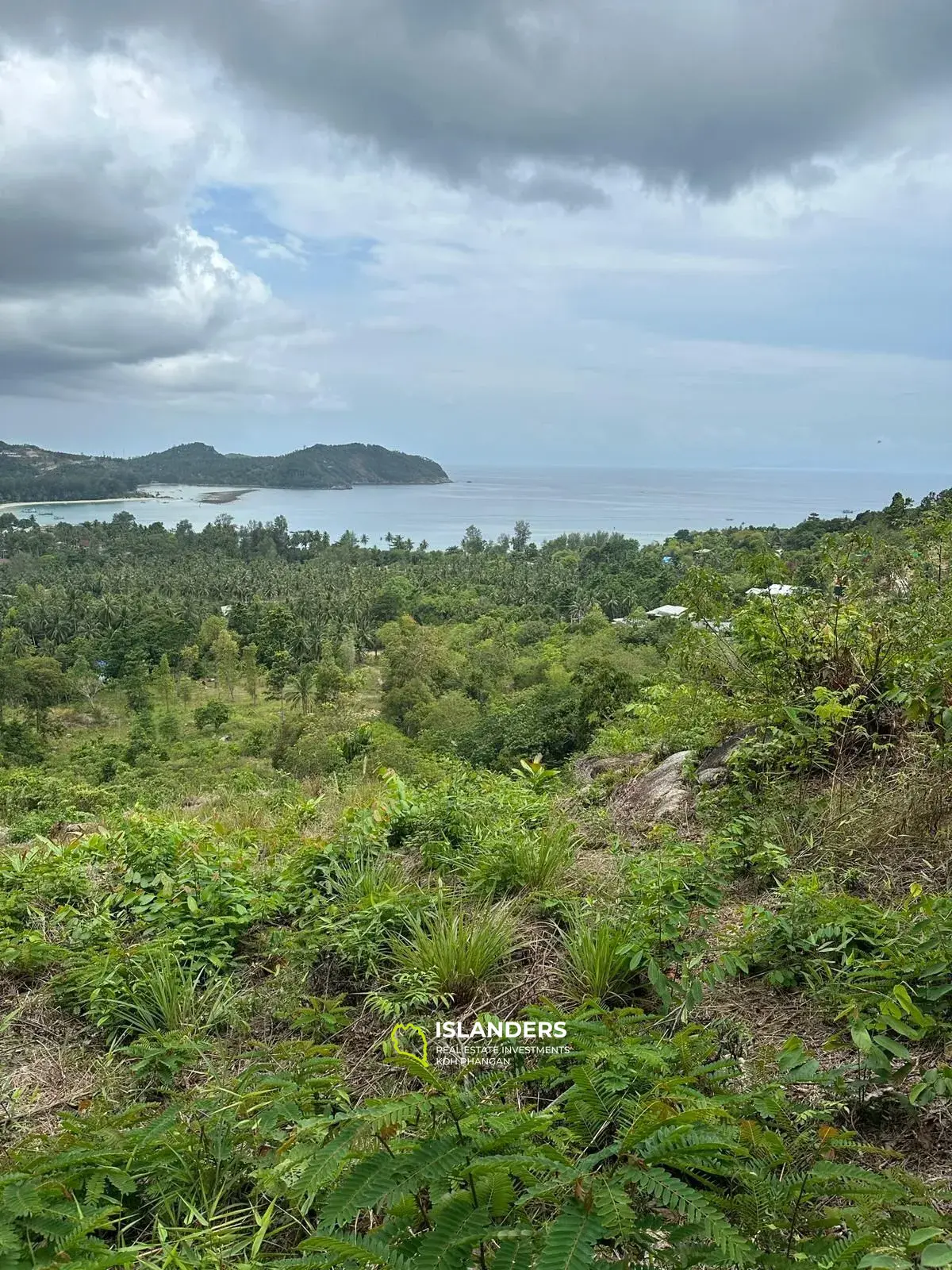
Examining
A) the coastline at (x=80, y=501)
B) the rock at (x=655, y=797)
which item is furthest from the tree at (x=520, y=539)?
the coastline at (x=80, y=501)

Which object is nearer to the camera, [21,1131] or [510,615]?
[21,1131]

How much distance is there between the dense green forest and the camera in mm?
1239

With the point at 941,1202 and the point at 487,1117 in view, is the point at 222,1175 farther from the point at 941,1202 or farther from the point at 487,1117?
the point at 941,1202

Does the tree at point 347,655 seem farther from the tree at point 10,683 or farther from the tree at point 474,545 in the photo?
the tree at point 474,545

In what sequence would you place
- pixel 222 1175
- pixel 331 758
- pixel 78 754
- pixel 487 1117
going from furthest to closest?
1. pixel 78 754
2. pixel 331 758
3. pixel 222 1175
4. pixel 487 1117

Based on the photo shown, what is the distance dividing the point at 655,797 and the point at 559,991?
2.16 meters

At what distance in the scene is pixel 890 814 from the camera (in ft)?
9.89

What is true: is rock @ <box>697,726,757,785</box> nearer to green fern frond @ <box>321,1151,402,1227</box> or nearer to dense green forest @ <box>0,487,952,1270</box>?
dense green forest @ <box>0,487,952,1270</box>

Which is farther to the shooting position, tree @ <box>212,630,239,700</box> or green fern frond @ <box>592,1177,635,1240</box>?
tree @ <box>212,630,239,700</box>

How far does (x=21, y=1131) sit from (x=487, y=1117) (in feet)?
4.72

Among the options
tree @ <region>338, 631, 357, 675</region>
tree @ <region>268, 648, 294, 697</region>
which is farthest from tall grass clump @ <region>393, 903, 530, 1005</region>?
tree @ <region>268, 648, 294, 697</region>

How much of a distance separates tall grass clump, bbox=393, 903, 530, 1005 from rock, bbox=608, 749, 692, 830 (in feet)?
5.18

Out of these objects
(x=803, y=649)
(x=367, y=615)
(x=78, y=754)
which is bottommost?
(x=78, y=754)

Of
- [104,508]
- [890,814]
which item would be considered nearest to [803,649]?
[890,814]
